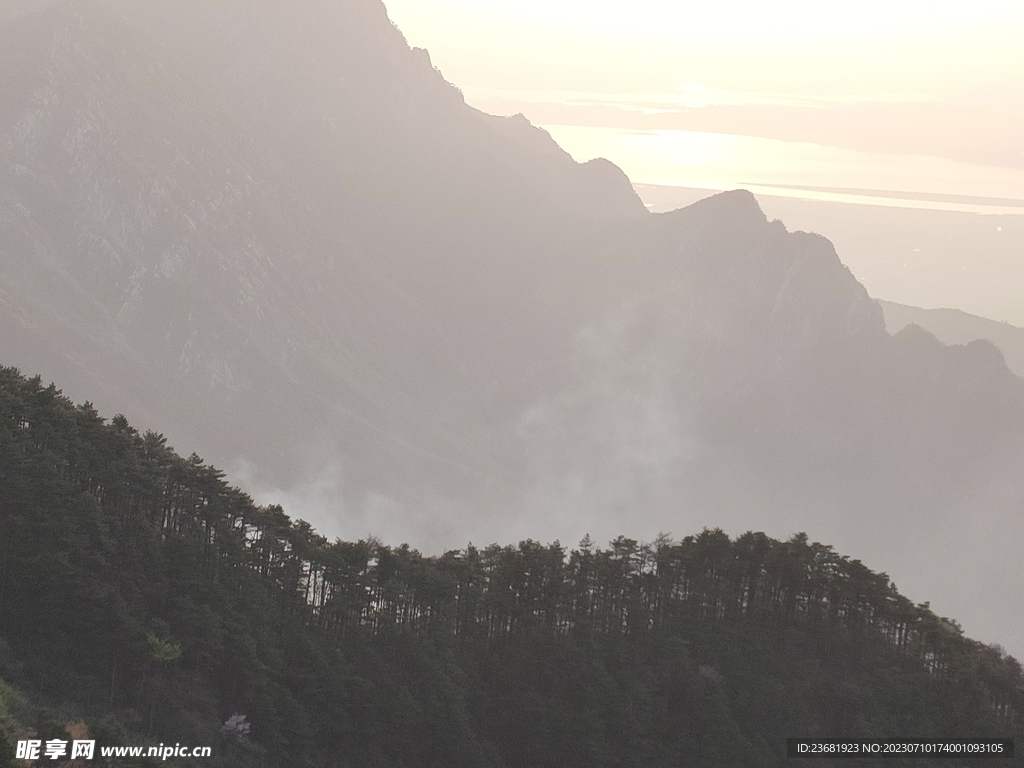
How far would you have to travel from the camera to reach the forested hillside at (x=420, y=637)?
6338 cm

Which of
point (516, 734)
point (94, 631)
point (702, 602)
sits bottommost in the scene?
point (516, 734)

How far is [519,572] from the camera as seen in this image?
84000 millimetres

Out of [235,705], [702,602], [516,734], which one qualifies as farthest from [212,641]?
[702,602]

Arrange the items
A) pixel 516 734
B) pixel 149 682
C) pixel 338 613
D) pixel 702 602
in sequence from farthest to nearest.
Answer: pixel 702 602 → pixel 338 613 → pixel 516 734 → pixel 149 682

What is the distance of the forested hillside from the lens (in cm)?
6338

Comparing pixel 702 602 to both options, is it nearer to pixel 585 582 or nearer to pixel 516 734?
pixel 585 582

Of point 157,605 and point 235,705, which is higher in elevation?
point 157,605

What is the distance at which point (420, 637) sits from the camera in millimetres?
77312

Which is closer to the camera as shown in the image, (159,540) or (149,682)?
(149,682)

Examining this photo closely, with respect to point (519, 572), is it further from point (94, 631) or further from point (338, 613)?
point (94, 631)

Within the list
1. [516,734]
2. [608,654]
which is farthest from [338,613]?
[608,654]

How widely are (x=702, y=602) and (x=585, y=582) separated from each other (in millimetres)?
12320

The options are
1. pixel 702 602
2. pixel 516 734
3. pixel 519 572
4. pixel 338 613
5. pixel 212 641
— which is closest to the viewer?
pixel 212 641

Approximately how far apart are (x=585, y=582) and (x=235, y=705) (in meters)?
31.8
